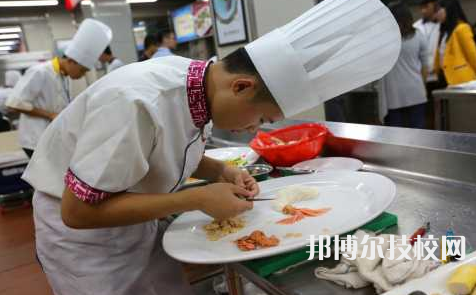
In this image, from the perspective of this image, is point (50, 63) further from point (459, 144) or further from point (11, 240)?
point (459, 144)

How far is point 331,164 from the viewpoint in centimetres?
143

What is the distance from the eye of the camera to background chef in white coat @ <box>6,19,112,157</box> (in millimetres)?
2750

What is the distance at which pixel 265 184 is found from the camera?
1308 millimetres

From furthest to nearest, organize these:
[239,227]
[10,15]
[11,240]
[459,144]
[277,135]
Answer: [10,15]
[11,240]
[277,135]
[459,144]
[239,227]

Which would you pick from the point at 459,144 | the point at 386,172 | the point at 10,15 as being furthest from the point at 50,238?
the point at 10,15

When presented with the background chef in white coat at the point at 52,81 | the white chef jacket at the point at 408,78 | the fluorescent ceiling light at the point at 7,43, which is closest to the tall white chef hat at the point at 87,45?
the background chef in white coat at the point at 52,81

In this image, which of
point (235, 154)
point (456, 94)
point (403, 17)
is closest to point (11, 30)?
point (403, 17)

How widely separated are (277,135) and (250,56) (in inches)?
35.3

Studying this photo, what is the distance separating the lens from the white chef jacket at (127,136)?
81cm

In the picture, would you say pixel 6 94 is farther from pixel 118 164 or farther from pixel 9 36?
pixel 118 164

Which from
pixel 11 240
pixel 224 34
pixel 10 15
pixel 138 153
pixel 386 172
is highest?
pixel 10 15

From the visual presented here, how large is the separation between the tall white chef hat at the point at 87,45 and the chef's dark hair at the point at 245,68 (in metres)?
2.12

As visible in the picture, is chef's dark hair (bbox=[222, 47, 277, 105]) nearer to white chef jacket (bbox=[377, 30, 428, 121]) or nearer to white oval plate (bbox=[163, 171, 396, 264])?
white oval plate (bbox=[163, 171, 396, 264])

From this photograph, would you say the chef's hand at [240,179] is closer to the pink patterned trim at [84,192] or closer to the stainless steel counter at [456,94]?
the pink patterned trim at [84,192]
